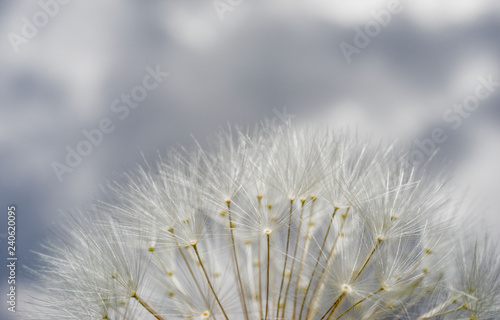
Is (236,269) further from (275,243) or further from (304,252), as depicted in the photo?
(304,252)

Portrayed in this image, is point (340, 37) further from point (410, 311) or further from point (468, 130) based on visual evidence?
point (410, 311)

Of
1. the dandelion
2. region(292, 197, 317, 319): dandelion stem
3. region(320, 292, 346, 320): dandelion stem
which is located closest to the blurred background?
the dandelion

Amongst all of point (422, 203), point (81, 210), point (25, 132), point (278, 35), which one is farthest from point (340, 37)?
point (25, 132)

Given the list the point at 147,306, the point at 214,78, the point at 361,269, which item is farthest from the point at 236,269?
the point at 214,78

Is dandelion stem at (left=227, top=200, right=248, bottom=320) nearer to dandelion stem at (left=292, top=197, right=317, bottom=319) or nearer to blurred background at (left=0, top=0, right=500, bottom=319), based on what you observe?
dandelion stem at (left=292, top=197, right=317, bottom=319)

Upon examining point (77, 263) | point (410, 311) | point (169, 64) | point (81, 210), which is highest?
point (169, 64)

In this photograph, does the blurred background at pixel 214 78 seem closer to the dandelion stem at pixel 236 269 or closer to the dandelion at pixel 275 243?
the dandelion at pixel 275 243
